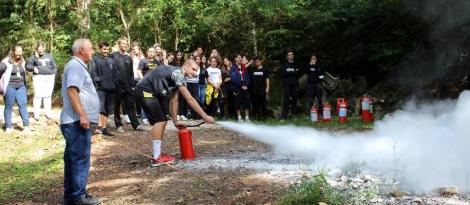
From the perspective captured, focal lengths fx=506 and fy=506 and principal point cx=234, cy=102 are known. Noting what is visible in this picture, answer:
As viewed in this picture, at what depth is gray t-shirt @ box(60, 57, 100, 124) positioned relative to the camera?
586 cm

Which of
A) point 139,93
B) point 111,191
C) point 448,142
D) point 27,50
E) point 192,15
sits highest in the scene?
point 192,15

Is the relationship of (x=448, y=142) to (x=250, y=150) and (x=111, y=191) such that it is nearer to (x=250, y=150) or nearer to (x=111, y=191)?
(x=250, y=150)

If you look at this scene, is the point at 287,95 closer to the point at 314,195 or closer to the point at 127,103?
the point at 127,103

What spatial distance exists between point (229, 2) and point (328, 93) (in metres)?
5.28

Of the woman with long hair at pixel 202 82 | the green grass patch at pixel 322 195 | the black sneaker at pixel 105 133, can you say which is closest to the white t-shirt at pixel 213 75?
the woman with long hair at pixel 202 82

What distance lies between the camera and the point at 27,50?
20.9 meters

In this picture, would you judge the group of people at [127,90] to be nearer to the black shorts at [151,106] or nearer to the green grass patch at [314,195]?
the black shorts at [151,106]

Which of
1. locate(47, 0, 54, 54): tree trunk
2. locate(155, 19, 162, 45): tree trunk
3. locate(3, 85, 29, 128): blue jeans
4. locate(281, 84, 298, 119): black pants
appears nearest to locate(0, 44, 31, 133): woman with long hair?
locate(3, 85, 29, 128): blue jeans

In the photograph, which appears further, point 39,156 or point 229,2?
point 229,2

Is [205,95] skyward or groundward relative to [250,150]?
skyward

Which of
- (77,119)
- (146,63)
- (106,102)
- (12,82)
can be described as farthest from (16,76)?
(77,119)

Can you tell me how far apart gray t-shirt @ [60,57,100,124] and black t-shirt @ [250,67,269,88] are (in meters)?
8.61

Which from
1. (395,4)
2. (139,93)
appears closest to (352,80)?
(395,4)

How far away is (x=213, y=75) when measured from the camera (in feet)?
47.5
